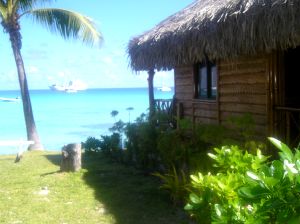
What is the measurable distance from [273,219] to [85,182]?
6.89 meters

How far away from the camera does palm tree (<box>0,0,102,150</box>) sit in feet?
46.0

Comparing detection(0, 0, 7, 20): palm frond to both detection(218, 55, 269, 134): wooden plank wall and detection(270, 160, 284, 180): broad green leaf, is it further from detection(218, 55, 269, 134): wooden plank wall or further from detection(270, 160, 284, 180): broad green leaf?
detection(270, 160, 284, 180): broad green leaf

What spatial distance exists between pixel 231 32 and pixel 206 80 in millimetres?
3390

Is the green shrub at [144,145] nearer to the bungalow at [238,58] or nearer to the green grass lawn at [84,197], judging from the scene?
the green grass lawn at [84,197]

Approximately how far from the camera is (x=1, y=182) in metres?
8.52

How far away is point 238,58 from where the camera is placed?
771 centimetres

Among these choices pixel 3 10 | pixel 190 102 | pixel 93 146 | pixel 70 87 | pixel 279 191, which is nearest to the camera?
pixel 279 191

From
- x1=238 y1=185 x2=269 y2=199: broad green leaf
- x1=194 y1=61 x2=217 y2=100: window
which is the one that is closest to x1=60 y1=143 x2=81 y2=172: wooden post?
x1=194 y1=61 x2=217 y2=100: window

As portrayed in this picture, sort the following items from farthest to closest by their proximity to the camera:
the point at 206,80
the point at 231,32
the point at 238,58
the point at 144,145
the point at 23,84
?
the point at 23,84 → the point at 144,145 → the point at 206,80 → the point at 238,58 → the point at 231,32

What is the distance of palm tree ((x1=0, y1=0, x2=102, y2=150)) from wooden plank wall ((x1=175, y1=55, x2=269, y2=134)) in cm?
561

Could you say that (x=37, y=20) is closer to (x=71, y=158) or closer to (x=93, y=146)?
(x=93, y=146)

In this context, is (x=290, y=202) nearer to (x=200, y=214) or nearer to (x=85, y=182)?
(x=200, y=214)

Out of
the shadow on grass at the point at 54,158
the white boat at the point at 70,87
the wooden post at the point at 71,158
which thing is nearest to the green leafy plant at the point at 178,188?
the wooden post at the point at 71,158

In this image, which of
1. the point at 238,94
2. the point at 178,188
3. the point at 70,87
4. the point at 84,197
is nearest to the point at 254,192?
the point at 178,188
